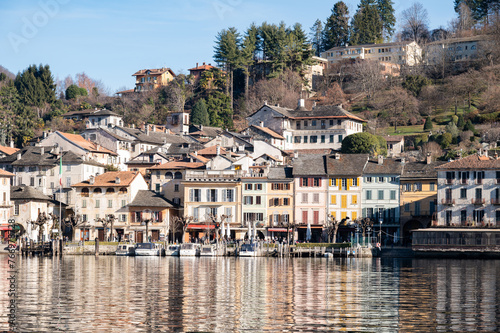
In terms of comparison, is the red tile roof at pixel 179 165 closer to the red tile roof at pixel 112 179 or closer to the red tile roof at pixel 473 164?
the red tile roof at pixel 112 179

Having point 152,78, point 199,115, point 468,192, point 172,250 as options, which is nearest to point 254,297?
point 172,250

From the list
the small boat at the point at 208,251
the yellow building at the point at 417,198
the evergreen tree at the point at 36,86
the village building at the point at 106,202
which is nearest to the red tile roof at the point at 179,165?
the village building at the point at 106,202

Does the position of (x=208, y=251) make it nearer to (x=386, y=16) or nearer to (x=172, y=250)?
(x=172, y=250)

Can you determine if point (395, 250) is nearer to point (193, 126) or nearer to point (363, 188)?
point (363, 188)

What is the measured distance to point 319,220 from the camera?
92375 millimetres

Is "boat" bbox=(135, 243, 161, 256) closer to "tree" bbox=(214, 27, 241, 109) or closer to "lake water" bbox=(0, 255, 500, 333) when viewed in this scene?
"lake water" bbox=(0, 255, 500, 333)

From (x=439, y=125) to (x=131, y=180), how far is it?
5119cm

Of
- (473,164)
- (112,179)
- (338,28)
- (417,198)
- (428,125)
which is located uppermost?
(338,28)

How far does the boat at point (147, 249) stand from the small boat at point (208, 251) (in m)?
4.58

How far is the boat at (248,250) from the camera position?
3223 inches

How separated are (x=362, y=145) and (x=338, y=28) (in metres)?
70.5

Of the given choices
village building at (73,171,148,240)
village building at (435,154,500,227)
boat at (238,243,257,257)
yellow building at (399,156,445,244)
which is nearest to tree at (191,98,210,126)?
village building at (73,171,148,240)

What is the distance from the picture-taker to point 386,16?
176 m

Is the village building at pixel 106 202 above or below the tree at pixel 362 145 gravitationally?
below
